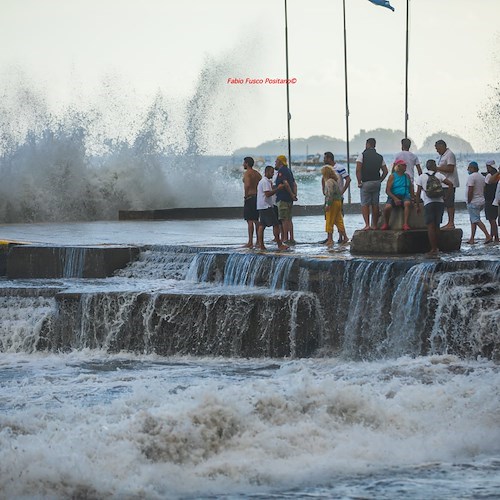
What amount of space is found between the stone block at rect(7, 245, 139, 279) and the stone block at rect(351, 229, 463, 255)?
4053 millimetres

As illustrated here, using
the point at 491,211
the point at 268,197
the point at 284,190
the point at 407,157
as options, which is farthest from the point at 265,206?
the point at 491,211

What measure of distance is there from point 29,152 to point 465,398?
26969 millimetres

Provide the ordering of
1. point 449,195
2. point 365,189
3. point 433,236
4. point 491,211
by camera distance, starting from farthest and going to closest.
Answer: point 491,211, point 449,195, point 365,189, point 433,236

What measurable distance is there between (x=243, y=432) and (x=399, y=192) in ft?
20.1

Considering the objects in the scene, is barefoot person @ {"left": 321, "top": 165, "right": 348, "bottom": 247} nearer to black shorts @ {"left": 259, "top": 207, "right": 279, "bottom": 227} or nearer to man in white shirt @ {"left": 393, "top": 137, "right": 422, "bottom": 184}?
black shorts @ {"left": 259, "top": 207, "right": 279, "bottom": 227}

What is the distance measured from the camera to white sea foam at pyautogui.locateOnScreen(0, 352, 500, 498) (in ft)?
25.7

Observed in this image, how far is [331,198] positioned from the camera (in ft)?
53.1

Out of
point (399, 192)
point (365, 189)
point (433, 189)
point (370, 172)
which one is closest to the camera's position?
point (433, 189)

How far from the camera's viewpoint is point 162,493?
25.1 ft

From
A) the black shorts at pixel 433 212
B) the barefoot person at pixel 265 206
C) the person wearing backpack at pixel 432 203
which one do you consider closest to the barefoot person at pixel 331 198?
the barefoot person at pixel 265 206

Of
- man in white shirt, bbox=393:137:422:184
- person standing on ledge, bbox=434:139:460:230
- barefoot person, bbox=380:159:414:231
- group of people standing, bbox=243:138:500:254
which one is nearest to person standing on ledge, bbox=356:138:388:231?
group of people standing, bbox=243:138:500:254

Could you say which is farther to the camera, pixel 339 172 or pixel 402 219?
pixel 339 172

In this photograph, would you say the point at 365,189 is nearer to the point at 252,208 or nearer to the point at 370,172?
the point at 370,172

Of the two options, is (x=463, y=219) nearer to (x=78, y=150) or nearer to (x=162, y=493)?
(x=78, y=150)
